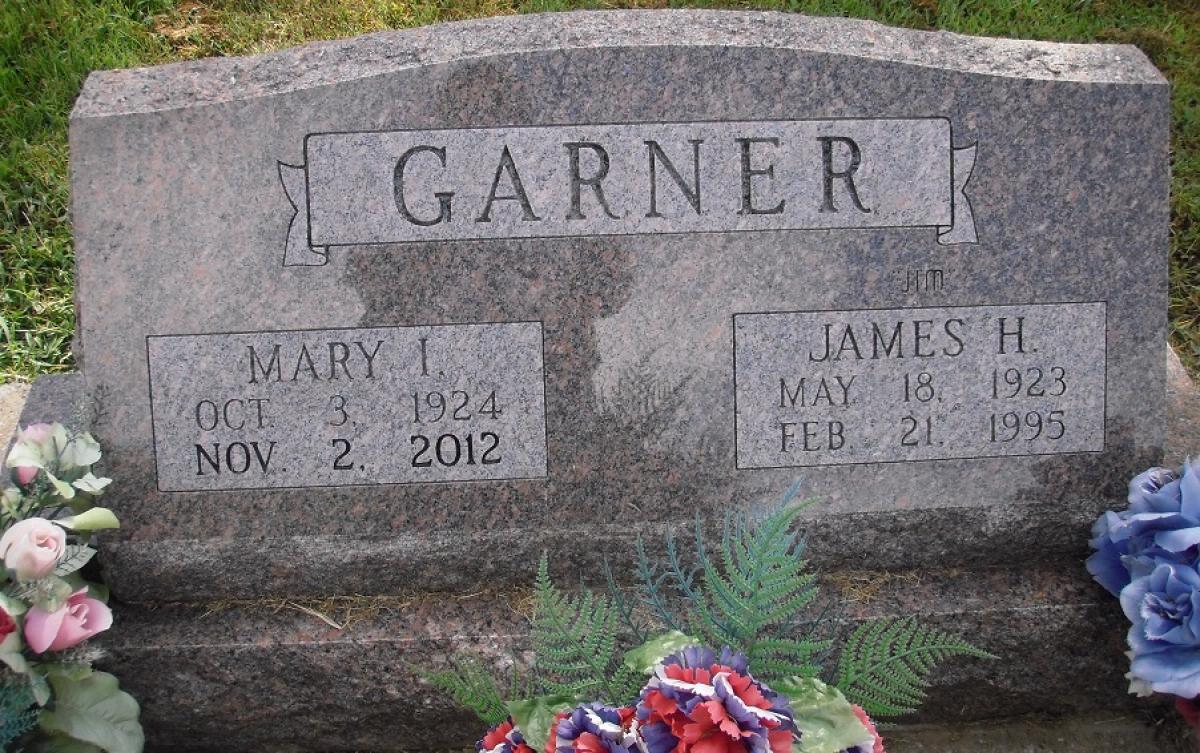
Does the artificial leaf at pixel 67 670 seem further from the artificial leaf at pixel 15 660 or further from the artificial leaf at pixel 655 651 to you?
the artificial leaf at pixel 655 651

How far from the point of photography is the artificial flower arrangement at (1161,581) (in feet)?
8.29

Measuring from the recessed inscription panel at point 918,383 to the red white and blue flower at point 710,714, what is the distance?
1.00 m

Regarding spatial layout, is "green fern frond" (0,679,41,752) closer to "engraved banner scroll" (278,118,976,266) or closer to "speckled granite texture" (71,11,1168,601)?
"speckled granite texture" (71,11,1168,601)

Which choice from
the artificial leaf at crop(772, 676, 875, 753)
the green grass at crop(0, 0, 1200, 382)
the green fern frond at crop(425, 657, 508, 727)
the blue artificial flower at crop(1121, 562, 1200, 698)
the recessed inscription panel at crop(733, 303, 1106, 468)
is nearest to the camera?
the artificial leaf at crop(772, 676, 875, 753)

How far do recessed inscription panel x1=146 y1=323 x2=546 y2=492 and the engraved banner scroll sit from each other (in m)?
0.23

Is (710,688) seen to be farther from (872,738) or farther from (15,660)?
(15,660)

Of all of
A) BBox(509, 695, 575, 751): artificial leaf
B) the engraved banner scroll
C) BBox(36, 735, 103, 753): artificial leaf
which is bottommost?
BBox(36, 735, 103, 753): artificial leaf

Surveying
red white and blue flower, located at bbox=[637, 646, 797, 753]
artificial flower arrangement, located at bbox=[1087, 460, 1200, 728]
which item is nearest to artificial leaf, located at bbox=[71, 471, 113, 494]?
red white and blue flower, located at bbox=[637, 646, 797, 753]

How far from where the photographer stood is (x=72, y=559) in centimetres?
243

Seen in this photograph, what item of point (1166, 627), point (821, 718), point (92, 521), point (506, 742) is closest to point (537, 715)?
point (506, 742)

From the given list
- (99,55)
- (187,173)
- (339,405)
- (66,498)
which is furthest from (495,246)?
(99,55)

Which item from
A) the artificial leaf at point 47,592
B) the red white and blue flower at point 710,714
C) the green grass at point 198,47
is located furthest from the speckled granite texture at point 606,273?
the green grass at point 198,47

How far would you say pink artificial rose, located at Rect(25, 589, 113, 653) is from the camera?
2340 millimetres

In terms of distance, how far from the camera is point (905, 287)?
2742 millimetres
